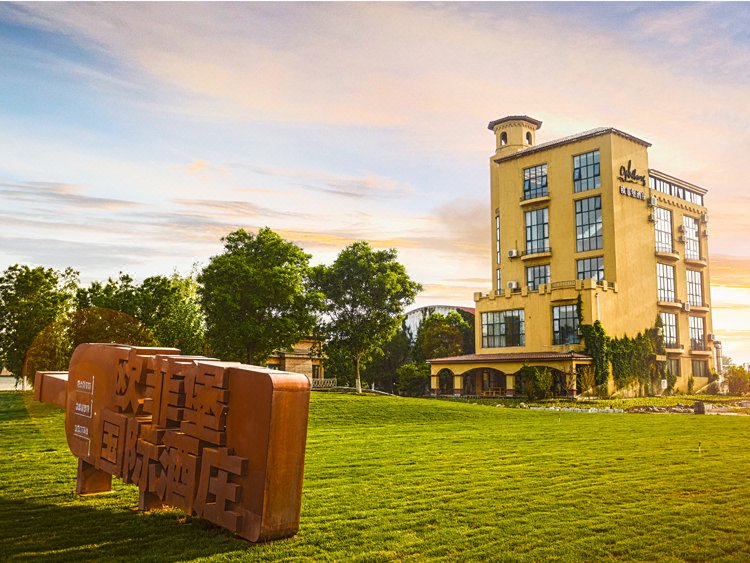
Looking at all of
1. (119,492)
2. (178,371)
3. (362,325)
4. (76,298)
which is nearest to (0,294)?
(76,298)

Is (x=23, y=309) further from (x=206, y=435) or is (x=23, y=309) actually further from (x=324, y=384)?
(x=206, y=435)

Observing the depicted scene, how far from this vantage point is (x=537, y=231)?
61156 millimetres

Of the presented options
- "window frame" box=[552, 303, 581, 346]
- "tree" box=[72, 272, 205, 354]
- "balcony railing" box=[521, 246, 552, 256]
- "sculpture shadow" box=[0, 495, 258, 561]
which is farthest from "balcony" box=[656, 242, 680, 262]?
"sculpture shadow" box=[0, 495, 258, 561]

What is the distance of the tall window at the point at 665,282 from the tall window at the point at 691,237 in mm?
4194

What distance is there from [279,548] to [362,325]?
145ft

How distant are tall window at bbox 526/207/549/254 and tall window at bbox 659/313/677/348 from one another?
12.2 m

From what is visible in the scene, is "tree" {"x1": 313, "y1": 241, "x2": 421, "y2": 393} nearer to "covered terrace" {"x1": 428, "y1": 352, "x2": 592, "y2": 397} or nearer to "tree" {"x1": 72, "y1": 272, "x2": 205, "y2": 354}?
"covered terrace" {"x1": 428, "y1": 352, "x2": 592, "y2": 397}

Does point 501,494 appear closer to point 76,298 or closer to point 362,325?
point 76,298

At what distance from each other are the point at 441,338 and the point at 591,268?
17.4 meters

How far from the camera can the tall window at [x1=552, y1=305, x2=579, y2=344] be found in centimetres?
5275

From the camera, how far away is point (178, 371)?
358 inches

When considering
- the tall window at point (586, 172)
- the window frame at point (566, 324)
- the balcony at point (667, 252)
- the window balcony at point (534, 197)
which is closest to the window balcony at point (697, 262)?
the balcony at point (667, 252)

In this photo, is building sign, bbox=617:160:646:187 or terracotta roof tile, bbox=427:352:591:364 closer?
terracotta roof tile, bbox=427:352:591:364

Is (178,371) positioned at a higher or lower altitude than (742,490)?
higher
